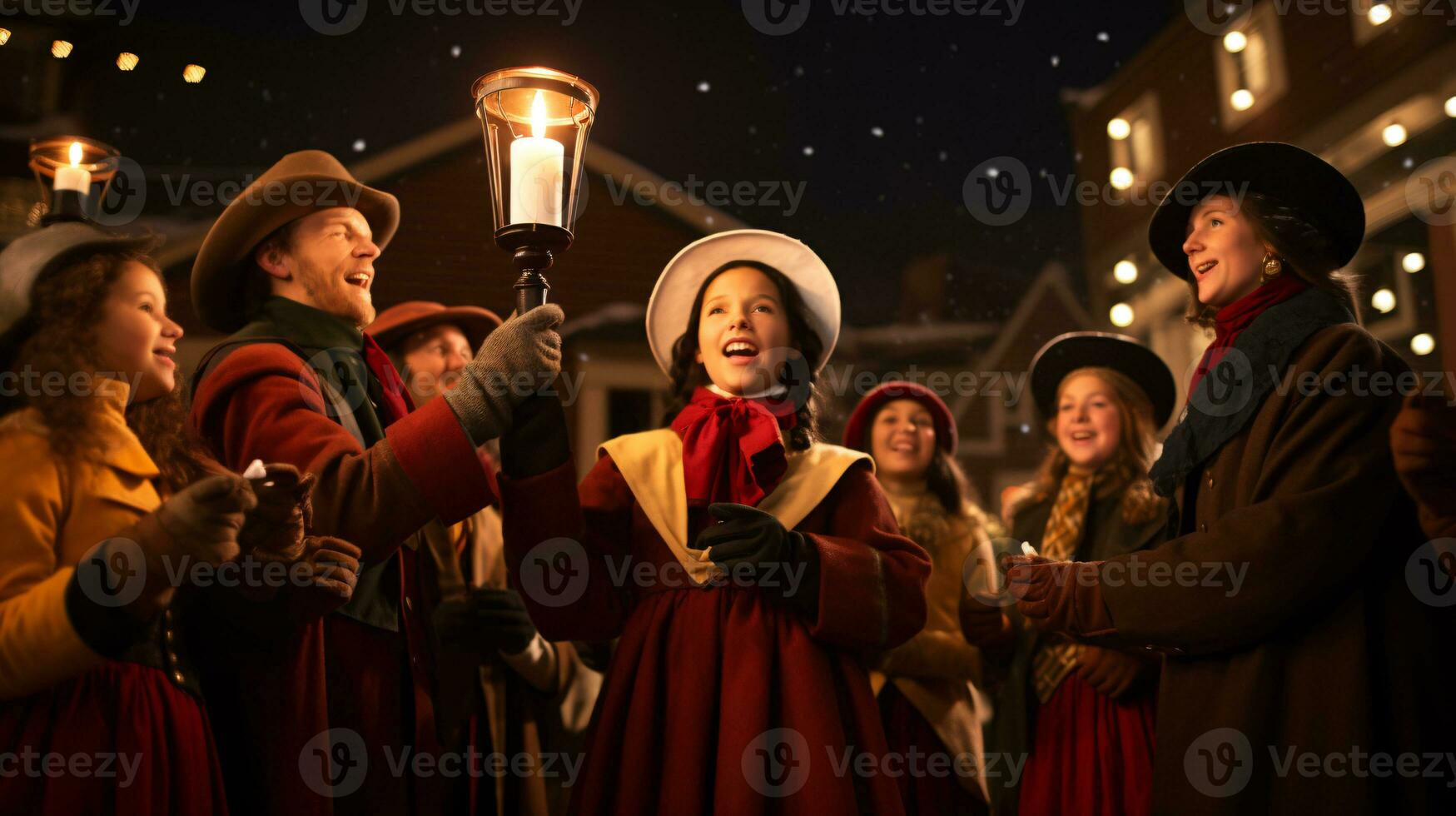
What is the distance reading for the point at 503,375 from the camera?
231cm

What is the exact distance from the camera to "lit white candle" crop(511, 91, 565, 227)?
2322 mm

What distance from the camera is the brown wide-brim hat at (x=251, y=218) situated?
2.61 m

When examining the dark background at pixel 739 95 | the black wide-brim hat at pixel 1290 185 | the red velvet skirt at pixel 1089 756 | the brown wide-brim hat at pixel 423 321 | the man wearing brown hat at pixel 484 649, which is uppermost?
the dark background at pixel 739 95

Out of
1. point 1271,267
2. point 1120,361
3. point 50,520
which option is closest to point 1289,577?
point 1271,267

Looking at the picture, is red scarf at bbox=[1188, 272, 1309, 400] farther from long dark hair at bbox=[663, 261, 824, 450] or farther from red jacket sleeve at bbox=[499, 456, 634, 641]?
red jacket sleeve at bbox=[499, 456, 634, 641]

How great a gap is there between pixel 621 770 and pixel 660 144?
327cm

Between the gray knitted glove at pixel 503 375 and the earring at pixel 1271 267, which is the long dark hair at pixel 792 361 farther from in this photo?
the earring at pixel 1271 267

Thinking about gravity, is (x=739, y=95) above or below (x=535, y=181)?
above

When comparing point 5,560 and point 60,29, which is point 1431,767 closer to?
point 5,560

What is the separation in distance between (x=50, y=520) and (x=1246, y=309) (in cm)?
243

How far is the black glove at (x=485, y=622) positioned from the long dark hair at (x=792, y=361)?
76 centimetres

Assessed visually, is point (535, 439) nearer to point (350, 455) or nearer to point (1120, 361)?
point (350, 455)

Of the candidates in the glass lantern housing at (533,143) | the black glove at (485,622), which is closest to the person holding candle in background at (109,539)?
the glass lantern housing at (533,143)

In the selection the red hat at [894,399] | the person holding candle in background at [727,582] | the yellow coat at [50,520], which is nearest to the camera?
the yellow coat at [50,520]
